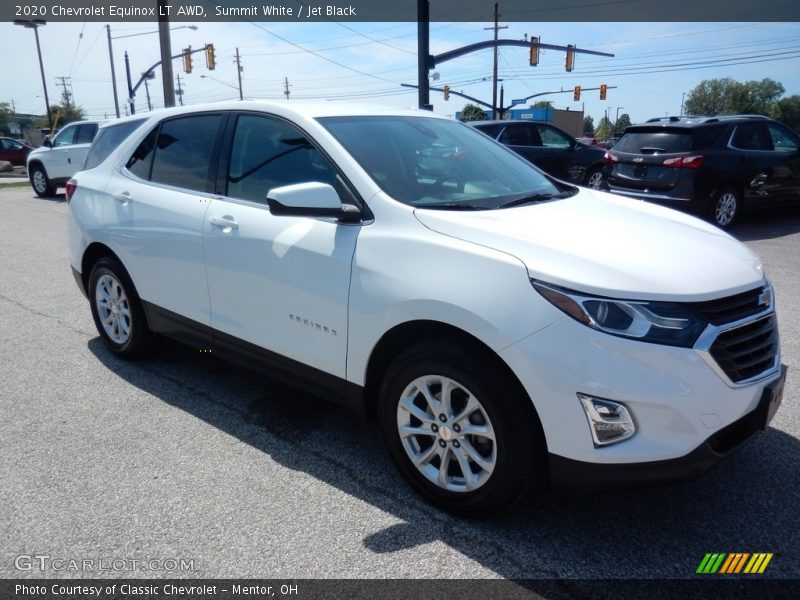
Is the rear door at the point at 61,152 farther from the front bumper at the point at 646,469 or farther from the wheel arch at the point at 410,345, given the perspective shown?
the front bumper at the point at 646,469

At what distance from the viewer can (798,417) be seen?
11.8 feet

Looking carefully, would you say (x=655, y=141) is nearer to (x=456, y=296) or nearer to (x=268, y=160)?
(x=268, y=160)

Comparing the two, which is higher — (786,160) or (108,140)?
(108,140)

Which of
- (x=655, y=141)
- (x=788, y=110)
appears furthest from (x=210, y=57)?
(x=788, y=110)

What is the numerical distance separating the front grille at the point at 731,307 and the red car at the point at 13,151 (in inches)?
1437

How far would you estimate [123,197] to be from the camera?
4.28 metres

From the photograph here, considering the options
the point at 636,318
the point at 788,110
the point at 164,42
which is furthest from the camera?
the point at 788,110

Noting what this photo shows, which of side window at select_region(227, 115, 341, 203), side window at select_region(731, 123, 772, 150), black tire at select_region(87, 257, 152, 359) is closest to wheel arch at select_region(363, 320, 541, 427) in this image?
side window at select_region(227, 115, 341, 203)

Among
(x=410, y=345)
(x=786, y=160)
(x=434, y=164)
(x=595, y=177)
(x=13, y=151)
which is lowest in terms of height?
(x=13, y=151)

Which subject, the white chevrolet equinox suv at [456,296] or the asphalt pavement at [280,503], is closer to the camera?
the white chevrolet equinox suv at [456,296]

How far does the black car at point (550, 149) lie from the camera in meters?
12.5

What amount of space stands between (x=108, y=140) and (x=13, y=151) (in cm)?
3338

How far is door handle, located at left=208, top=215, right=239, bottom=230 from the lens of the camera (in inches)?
136

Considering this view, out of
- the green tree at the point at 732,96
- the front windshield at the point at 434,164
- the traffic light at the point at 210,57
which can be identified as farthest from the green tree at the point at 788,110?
the front windshield at the point at 434,164
